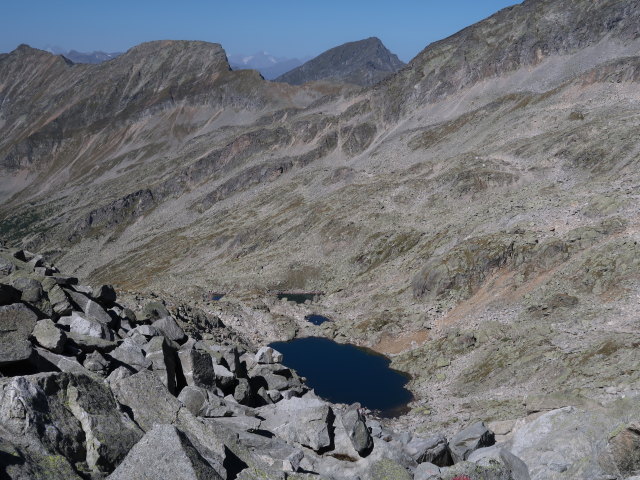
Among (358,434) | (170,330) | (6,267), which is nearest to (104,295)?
(6,267)

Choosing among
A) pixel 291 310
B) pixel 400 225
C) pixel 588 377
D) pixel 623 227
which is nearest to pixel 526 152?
pixel 400 225

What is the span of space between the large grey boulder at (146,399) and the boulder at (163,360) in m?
3.80

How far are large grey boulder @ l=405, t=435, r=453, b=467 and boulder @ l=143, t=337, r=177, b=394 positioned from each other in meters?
10.7

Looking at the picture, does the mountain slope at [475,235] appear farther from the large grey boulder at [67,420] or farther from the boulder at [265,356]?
the large grey boulder at [67,420]

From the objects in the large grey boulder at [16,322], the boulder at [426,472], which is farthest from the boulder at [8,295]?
the boulder at [426,472]

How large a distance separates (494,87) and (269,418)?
589 ft

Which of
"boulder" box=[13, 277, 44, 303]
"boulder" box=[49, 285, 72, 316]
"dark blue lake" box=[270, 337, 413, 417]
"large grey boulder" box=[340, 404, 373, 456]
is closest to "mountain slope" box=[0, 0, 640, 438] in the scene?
"dark blue lake" box=[270, 337, 413, 417]

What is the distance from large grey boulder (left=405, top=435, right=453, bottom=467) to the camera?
2169cm

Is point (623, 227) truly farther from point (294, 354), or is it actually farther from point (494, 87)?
point (494, 87)

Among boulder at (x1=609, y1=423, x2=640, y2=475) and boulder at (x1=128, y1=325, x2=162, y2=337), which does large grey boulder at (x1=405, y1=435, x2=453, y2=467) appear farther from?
boulder at (x1=128, y1=325, x2=162, y2=337)

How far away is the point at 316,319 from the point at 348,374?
21851mm

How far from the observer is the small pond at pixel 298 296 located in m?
104

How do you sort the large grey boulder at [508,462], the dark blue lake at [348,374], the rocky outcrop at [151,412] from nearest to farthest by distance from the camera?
1. the rocky outcrop at [151,412]
2. the large grey boulder at [508,462]
3. the dark blue lake at [348,374]

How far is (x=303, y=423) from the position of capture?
72.1ft
